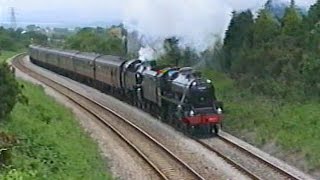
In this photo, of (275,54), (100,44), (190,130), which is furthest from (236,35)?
(100,44)

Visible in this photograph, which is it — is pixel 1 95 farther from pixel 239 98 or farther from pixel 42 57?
pixel 42 57

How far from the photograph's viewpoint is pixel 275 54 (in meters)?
32.7

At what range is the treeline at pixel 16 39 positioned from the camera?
375ft

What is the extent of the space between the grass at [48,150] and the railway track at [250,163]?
379 centimetres

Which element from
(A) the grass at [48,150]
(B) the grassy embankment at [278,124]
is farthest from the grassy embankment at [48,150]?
(B) the grassy embankment at [278,124]

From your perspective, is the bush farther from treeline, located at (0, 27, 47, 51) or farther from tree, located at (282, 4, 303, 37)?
treeline, located at (0, 27, 47, 51)

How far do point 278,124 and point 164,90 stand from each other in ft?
20.2

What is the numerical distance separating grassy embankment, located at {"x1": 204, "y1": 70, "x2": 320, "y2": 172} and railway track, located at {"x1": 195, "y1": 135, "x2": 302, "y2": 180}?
1.12 metres

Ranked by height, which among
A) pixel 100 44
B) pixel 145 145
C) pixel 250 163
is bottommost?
pixel 100 44

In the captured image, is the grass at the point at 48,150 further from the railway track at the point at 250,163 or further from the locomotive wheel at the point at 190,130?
the locomotive wheel at the point at 190,130

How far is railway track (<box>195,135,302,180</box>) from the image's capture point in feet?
56.6

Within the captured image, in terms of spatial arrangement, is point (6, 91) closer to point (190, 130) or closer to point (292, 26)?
point (190, 130)

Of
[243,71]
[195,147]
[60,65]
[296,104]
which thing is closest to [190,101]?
[195,147]

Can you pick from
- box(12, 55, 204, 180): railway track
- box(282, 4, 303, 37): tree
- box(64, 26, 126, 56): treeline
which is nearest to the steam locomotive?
box(12, 55, 204, 180): railway track
